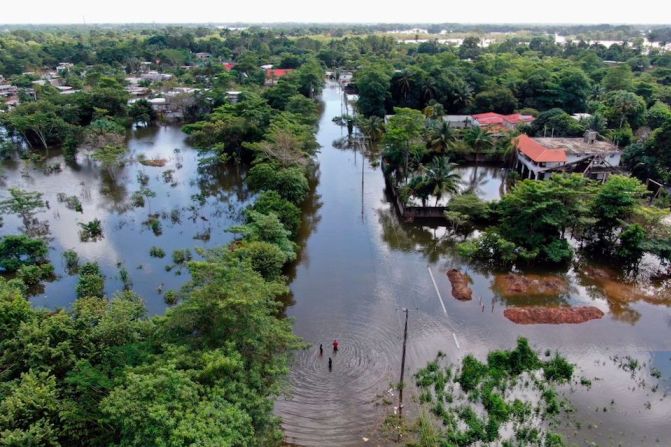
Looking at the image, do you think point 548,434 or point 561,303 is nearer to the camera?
point 548,434

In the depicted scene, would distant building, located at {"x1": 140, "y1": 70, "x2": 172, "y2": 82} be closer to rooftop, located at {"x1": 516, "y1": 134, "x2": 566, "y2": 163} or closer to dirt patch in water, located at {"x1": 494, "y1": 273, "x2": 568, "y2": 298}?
rooftop, located at {"x1": 516, "y1": 134, "x2": 566, "y2": 163}

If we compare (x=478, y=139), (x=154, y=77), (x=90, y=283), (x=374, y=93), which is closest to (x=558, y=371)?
(x=90, y=283)

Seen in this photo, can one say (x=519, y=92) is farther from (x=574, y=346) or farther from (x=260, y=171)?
(x=574, y=346)

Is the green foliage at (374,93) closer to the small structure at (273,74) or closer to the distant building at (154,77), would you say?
the small structure at (273,74)

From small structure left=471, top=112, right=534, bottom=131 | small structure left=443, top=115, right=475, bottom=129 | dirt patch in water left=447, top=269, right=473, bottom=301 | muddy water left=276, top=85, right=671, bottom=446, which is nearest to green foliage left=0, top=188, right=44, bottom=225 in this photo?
muddy water left=276, top=85, right=671, bottom=446

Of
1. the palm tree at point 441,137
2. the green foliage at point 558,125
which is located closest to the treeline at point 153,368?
the palm tree at point 441,137

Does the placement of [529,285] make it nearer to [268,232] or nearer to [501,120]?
[268,232]

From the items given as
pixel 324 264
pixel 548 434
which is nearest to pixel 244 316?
pixel 548 434
